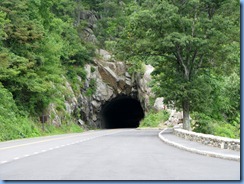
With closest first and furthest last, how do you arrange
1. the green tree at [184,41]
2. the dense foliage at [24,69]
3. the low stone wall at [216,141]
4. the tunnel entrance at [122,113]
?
the low stone wall at [216,141] < the green tree at [184,41] < the dense foliage at [24,69] < the tunnel entrance at [122,113]

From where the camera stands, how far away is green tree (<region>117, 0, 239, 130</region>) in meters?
31.8

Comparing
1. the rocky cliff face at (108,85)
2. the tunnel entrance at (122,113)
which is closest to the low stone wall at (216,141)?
the rocky cliff face at (108,85)

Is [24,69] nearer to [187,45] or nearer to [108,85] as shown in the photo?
[187,45]

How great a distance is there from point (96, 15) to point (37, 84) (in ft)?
152

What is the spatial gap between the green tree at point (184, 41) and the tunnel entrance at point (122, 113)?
38.5 metres

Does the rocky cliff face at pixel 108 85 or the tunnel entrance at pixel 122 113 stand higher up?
the rocky cliff face at pixel 108 85

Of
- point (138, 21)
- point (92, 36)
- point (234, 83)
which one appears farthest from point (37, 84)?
point (92, 36)

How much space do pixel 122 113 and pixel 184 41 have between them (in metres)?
60.5

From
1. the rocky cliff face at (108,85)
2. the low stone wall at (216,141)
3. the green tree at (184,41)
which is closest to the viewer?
the low stone wall at (216,141)

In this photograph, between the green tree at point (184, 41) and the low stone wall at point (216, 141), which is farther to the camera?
the green tree at point (184, 41)

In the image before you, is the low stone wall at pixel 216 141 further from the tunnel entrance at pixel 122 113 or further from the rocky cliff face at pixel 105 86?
the tunnel entrance at pixel 122 113

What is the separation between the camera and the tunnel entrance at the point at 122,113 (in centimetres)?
7869

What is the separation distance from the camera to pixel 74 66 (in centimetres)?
6588

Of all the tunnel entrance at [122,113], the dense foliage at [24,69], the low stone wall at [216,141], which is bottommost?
the tunnel entrance at [122,113]
